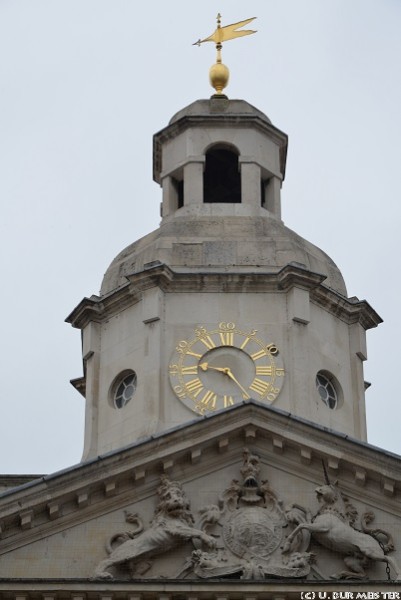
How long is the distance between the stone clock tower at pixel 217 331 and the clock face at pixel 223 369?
2cm

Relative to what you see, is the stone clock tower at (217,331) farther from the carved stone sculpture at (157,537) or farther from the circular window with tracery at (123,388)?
the carved stone sculpture at (157,537)

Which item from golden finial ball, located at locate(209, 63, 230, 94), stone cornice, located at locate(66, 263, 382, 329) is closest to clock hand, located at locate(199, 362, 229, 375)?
stone cornice, located at locate(66, 263, 382, 329)

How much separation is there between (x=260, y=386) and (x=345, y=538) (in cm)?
969

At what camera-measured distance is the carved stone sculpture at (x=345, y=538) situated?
43812 mm

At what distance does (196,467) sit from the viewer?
1785 inches

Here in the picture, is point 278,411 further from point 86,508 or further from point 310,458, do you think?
point 86,508

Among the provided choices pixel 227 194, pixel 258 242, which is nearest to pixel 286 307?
pixel 258 242

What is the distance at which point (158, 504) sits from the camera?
1764 inches

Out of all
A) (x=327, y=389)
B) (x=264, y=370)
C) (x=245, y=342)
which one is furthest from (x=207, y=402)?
(x=327, y=389)

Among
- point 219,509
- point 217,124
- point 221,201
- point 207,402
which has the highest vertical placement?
point 217,124

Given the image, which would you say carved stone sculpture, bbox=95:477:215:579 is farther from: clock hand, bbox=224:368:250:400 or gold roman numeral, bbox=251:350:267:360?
gold roman numeral, bbox=251:350:267:360

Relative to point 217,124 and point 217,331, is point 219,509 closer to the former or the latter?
point 217,331

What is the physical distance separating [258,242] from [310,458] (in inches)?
457

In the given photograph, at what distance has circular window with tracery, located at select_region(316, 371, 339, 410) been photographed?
5434 centimetres
